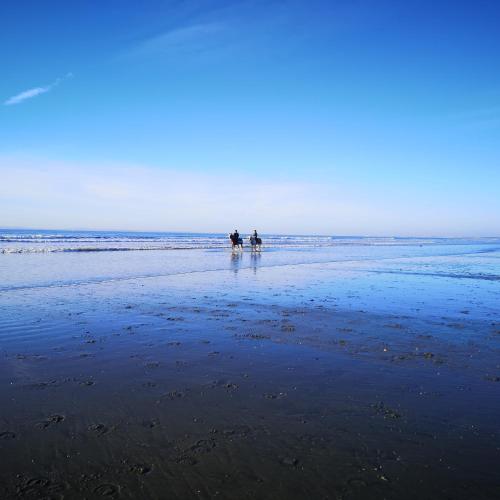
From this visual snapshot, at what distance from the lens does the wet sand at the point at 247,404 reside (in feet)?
13.7

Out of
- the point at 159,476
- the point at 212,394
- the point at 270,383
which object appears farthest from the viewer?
the point at 270,383

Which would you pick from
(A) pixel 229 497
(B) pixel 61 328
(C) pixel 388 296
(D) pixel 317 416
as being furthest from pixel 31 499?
(C) pixel 388 296

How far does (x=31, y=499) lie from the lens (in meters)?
3.83

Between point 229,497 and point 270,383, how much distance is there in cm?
285

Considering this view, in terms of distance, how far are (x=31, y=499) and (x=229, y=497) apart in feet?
6.20

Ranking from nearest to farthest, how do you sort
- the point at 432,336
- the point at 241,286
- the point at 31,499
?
the point at 31,499
the point at 432,336
the point at 241,286

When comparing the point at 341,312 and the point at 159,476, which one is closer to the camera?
the point at 159,476

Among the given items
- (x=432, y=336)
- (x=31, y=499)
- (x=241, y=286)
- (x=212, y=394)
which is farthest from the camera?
(x=241, y=286)

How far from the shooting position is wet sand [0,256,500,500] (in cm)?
418

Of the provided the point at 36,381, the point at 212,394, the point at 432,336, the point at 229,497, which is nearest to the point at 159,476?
the point at 229,497

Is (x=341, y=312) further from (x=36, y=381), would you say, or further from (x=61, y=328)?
(x=36, y=381)

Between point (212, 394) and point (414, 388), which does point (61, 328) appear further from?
point (414, 388)

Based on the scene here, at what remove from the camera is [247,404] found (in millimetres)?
5910

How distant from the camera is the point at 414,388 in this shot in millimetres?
6566
